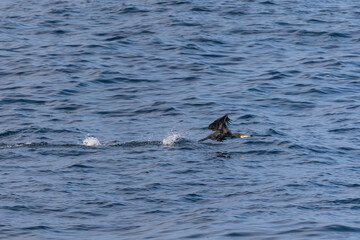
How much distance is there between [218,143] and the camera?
2031 centimetres

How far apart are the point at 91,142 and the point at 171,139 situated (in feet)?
6.50

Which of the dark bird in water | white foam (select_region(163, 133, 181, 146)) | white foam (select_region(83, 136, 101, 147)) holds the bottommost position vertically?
white foam (select_region(163, 133, 181, 146))

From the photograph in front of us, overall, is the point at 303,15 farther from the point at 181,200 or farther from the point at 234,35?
the point at 181,200

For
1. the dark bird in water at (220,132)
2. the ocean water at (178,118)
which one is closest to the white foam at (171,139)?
the ocean water at (178,118)

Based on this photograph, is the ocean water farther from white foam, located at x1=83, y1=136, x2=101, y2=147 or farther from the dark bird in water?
the dark bird in water

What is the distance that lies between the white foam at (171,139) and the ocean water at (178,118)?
0.05 meters

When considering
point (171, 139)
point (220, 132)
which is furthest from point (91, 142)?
point (220, 132)

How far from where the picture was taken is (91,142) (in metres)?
19.7

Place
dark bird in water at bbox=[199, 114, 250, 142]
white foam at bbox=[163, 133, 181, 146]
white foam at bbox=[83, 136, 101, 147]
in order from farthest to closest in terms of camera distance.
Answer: white foam at bbox=[163, 133, 181, 146], white foam at bbox=[83, 136, 101, 147], dark bird in water at bbox=[199, 114, 250, 142]

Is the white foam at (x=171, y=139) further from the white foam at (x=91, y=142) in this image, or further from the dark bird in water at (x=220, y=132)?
the white foam at (x=91, y=142)

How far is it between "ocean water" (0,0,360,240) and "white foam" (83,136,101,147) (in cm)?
6

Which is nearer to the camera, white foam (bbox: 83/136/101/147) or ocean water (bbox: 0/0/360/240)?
ocean water (bbox: 0/0/360/240)

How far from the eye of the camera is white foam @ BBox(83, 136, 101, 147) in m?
19.6

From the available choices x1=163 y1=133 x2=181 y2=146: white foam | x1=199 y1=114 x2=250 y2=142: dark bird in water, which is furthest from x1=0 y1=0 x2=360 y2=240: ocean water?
x1=199 y1=114 x2=250 y2=142: dark bird in water
